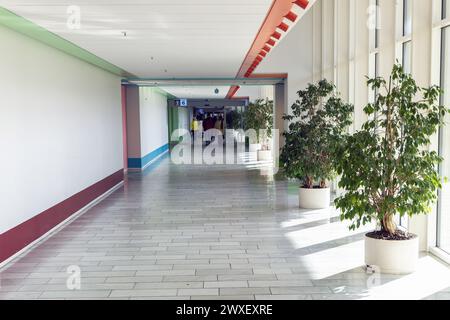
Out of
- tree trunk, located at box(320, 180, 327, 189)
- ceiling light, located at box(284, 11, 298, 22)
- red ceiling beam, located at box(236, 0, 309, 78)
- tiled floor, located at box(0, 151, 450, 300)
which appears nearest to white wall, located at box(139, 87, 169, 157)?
tiled floor, located at box(0, 151, 450, 300)

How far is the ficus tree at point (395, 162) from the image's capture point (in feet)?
15.5

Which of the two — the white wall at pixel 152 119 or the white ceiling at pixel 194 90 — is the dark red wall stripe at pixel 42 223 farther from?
the white ceiling at pixel 194 90

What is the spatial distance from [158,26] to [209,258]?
3.11 metres

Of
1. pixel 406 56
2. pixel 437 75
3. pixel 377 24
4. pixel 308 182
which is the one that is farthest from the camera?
pixel 308 182

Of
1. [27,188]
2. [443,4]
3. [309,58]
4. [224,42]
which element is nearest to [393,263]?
[443,4]

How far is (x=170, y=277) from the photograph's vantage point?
499cm

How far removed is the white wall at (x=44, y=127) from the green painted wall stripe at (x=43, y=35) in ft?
0.38

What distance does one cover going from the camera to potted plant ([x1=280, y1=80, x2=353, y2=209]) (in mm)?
8172

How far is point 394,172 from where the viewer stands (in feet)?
16.1

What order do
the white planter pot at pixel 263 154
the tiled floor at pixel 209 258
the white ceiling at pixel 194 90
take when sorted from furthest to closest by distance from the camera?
1. the white planter pot at pixel 263 154
2. the white ceiling at pixel 194 90
3. the tiled floor at pixel 209 258

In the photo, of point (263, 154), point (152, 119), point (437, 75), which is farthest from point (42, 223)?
point (263, 154)

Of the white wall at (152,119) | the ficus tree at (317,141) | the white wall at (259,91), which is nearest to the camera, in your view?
the ficus tree at (317,141)

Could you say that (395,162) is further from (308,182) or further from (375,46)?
(308,182)

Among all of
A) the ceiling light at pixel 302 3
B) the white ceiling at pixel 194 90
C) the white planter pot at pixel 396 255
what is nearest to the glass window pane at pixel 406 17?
the ceiling light at pixel 302 3
